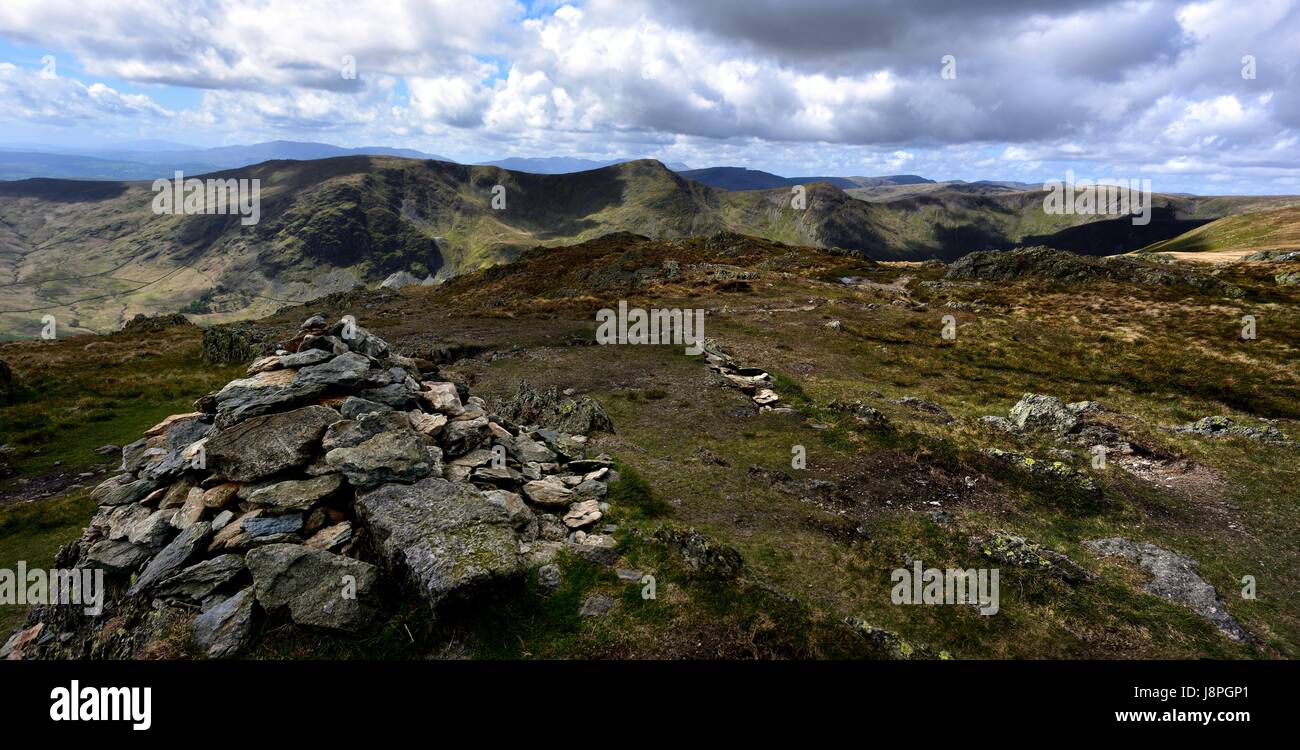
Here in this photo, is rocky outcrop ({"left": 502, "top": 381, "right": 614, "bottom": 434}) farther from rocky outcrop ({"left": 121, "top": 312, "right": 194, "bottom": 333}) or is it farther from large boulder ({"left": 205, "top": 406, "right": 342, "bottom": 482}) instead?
rocky outcrop ({"left": 121, "top": 312, "right": 194, "bottom": 333})

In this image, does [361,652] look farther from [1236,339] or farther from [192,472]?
[1236,339]

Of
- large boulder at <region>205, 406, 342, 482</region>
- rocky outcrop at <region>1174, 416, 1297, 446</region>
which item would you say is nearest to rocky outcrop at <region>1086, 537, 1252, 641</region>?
rocky outcrop at <region>1174, 416, 1297, 446</region>

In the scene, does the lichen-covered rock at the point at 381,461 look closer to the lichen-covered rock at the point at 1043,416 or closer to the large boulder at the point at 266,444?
the large boulder at the point at 266,444

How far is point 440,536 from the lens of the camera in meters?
11.3

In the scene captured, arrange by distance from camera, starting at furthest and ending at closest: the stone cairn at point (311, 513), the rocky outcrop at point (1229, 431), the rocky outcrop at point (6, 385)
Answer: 1. the rocky outcrop at point (6, 385)
2. the rocky outcrop at point (1229, 431)
3. the stone cairn at point (311, 513)

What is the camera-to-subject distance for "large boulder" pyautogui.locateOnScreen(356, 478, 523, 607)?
412 inches

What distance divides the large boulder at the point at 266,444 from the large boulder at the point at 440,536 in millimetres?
2376

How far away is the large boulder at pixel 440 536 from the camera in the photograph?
1047cm

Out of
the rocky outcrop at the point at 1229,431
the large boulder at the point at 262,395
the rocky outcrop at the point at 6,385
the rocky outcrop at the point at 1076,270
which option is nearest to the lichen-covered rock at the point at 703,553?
the large boulder at the point at 262,395

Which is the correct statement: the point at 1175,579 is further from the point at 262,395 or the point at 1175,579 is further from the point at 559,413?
the point at 262,395

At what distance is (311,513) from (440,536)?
11.0ft

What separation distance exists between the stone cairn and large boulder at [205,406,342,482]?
34mm

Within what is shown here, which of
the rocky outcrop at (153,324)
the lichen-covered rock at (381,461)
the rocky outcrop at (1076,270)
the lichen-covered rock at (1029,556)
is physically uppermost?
the rocky outcrop at (1076,270)
